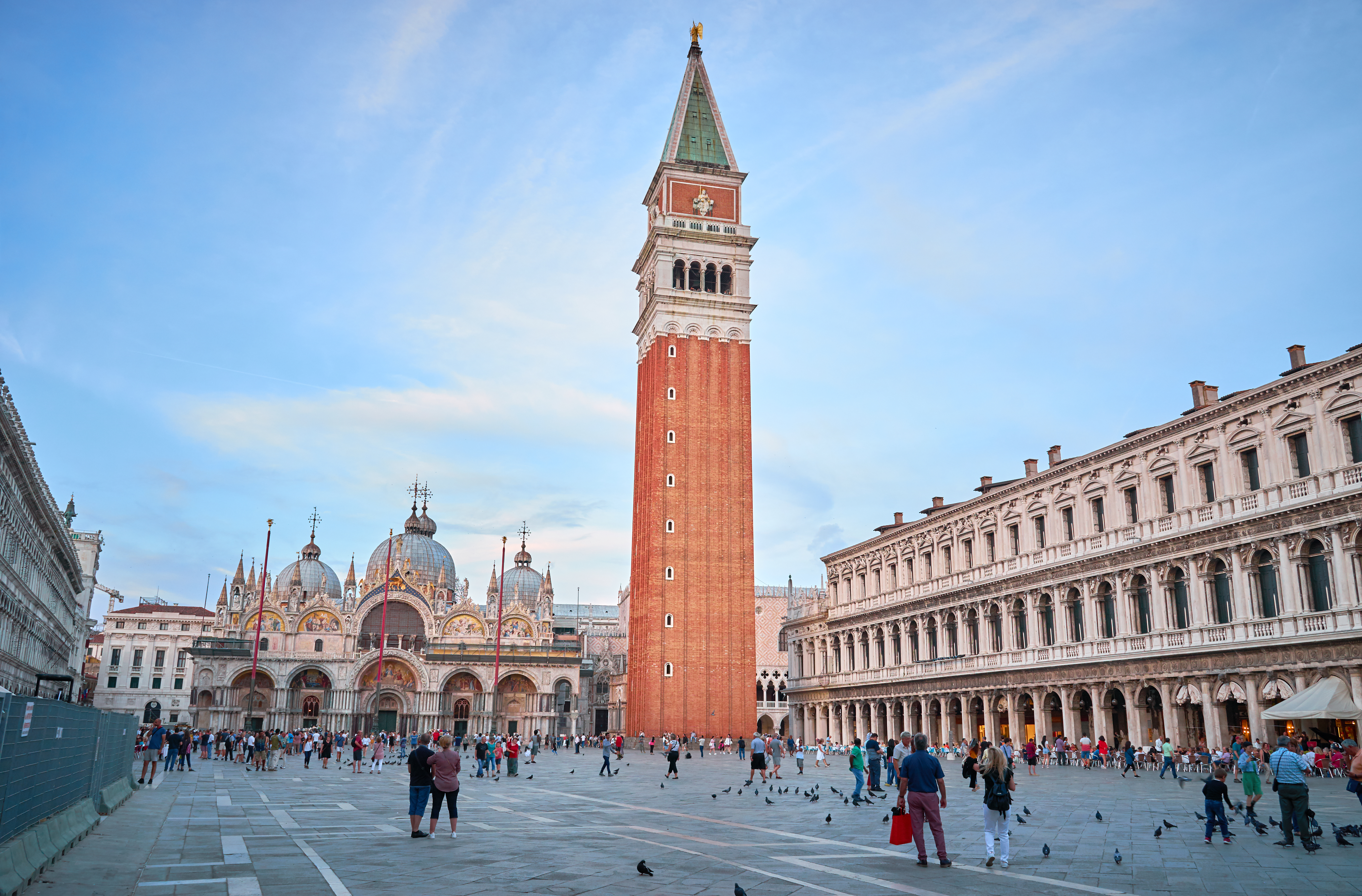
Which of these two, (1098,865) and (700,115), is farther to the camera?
(700,115)

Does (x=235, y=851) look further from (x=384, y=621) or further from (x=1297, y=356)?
(x=384, y=621)

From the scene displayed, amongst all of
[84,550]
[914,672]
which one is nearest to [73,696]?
[84,550]

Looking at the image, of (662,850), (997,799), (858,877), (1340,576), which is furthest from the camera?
(1340,576)

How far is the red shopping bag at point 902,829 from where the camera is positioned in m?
12.0

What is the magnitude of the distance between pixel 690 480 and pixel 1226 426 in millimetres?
33609

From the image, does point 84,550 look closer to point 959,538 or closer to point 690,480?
Answer: point 690,480

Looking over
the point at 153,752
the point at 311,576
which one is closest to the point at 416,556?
the point at 311,576

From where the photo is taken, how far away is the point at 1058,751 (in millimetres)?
38969

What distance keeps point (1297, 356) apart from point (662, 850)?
2953 centimetres

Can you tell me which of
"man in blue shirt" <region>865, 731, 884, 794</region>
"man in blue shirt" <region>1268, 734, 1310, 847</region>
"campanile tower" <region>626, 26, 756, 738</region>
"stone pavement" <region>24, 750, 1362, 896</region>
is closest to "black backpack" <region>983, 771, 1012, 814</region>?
"stone pavement" <region>24, 750, 1362, 896</region>

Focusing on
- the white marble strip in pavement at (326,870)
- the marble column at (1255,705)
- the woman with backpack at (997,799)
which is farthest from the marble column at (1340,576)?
the white marble strip in pavement at (326,870)

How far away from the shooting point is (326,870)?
11203 millimetres

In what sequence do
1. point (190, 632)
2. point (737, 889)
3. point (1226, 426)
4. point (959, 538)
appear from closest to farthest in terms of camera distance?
point (737, 889) < point (1226, 426) < point (959, 538) < point (190, 632)

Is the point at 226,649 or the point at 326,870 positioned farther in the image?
the point at 226,649
